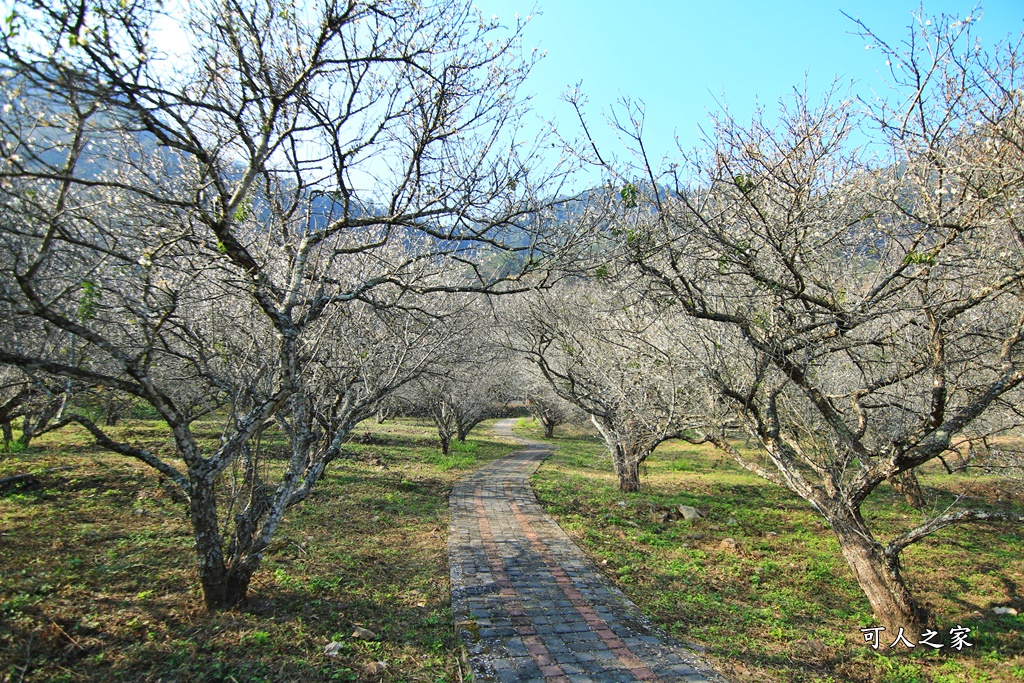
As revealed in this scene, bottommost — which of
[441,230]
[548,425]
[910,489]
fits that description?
[910,489]

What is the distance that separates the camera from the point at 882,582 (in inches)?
216

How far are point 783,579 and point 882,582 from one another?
1.86m

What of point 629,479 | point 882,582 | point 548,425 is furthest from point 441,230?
point 548,425

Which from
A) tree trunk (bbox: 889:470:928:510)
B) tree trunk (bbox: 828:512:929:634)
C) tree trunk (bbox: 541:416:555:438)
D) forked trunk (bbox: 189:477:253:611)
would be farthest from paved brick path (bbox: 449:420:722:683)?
tree trunk (bbox: 541:416:555:438)

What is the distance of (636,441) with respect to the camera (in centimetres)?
1134

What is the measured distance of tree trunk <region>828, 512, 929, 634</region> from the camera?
5.35 metres

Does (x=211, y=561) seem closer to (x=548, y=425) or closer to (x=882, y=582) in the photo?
(x=882, y=582)

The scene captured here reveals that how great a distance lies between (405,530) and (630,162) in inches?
270

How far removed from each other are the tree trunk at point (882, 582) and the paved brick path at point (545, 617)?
7.99ft

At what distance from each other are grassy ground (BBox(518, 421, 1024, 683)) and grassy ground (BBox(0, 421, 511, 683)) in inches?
107

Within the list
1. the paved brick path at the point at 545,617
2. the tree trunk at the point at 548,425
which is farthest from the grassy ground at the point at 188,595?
the tree trunk at the point at 548,425

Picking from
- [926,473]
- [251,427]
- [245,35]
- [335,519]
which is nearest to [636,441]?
[335,519]

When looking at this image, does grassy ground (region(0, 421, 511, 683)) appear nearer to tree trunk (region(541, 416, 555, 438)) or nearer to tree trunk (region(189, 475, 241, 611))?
tree trunk (region(189, 475, 241, 611))

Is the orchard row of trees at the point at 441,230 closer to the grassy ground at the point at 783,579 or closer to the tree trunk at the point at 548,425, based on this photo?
the grassy ground at the point at 783,579
